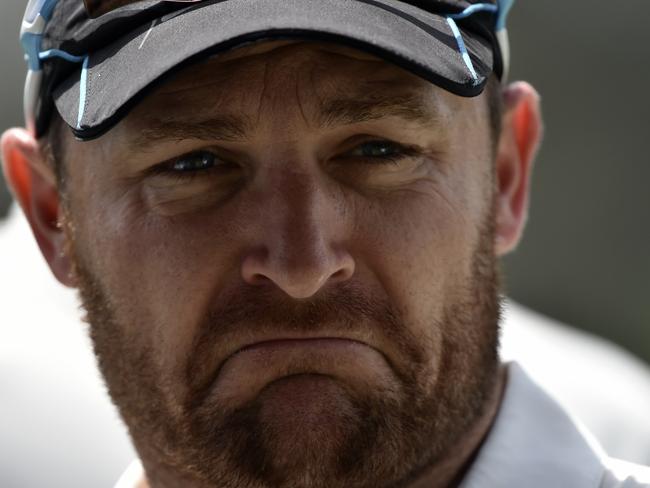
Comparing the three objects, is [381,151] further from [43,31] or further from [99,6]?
[43,31]

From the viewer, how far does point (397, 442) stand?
203cm

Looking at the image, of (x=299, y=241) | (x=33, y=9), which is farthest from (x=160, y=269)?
(x=33, y=9)

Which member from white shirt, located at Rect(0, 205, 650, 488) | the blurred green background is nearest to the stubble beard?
white shirt, located at Rect(0, 205, 650, 488)

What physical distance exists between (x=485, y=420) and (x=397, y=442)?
0.86ft

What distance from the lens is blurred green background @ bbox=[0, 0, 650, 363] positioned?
19.6ft

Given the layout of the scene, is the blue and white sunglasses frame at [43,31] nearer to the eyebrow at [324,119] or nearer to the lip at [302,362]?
the eyebrow at [324,119]

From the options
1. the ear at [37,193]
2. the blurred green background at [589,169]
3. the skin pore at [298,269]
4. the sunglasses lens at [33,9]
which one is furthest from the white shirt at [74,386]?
the skin pore at [298,269]

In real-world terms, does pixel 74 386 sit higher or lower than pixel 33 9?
lower

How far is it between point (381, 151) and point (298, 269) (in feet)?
0.99

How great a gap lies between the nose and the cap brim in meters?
0.27

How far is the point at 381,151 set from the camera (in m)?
2.07

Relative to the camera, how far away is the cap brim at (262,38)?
5.92ft

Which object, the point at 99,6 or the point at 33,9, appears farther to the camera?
the point at 33,9

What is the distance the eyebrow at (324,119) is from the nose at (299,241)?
11 cm
